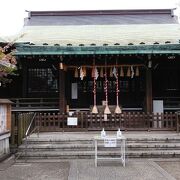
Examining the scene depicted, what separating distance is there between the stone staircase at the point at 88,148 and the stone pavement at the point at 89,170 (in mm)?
520

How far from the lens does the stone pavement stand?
920 centimetres

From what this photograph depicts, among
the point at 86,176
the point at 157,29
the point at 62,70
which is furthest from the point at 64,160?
the point at 157,29

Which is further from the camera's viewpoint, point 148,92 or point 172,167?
point 148,92

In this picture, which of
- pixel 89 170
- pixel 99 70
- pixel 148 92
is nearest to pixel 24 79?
pixel 99 70

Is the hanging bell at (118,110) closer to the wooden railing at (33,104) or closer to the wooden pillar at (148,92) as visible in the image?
the wooden pillar at (148,92)

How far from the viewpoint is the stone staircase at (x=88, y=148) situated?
12289mm

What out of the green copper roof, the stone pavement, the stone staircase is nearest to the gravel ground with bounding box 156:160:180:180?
the stone pavement

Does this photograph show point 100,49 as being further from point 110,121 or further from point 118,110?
point 110,121

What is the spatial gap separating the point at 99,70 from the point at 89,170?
8.23 m

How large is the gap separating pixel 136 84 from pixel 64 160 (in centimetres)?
814

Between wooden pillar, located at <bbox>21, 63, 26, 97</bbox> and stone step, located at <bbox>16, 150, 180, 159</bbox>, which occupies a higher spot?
wooden pillar, located at <bbox>21, 63, 26, 97</bbox>

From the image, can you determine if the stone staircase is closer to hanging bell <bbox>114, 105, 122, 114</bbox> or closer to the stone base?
the stone base

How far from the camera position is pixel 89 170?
10.0 meters

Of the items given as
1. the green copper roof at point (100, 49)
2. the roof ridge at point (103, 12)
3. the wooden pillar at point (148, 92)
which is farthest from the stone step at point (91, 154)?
the roof ridge at point (103, 12)
